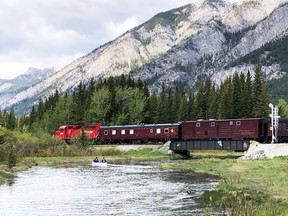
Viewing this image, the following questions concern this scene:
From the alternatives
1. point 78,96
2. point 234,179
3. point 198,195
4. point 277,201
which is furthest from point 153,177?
point 78,96

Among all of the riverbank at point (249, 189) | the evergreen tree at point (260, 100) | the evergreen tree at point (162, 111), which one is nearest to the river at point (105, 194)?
the riverbank at point (249, 189)

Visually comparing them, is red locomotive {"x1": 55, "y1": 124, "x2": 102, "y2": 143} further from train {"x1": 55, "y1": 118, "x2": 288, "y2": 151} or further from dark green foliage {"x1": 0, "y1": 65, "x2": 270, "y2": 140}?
dark green foliage {"x1": 0, "y1": 65, "x2": 270, "y2": 140}

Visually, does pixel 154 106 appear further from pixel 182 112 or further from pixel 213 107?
pixel 213 107

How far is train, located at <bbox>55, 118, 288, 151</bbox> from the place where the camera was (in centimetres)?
7444

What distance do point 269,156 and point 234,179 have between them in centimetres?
2697

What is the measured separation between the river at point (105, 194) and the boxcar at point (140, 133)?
37.6 metres

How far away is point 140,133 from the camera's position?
9081 cm

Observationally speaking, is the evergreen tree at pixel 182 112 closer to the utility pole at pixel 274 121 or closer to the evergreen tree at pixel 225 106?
the evergreen tree at pixel 225 106

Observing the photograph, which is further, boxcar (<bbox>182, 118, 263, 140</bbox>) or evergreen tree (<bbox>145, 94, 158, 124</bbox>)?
evergreen tree (<bbox>145, 94, 158, 124</bbox>)

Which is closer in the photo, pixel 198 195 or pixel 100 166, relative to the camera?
pixel 198 195

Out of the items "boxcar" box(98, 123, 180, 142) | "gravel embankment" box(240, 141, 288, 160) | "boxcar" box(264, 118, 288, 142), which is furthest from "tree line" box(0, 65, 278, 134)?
"gravel embankment" box(240, 141, 288, 160)

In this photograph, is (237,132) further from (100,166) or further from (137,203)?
(137,203)

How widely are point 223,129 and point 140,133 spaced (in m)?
19.0

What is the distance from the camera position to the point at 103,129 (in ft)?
317
